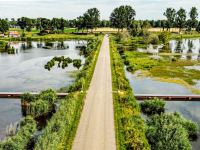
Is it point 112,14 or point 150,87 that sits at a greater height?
point 112,14

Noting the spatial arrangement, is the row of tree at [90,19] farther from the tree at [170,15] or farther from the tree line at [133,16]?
the tree at [170,15]

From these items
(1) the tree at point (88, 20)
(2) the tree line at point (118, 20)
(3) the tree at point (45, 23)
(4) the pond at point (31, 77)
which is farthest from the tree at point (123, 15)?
(4) the pond at point (31, 77)

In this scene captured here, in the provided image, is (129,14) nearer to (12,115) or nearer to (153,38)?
(153,38)

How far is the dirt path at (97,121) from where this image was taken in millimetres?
16484

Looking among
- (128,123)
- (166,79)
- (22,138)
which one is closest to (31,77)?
(22,138)

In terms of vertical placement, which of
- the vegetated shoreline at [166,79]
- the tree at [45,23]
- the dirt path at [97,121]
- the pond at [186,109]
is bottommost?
the pond at [186,109]

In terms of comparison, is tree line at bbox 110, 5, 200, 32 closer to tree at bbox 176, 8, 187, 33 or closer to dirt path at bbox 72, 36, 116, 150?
tree at bbox 176, 8, 187, 33

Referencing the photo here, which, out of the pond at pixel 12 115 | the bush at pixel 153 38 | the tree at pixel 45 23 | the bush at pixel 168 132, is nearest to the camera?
the bush at pixel 168 132

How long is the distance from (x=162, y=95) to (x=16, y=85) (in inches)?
954

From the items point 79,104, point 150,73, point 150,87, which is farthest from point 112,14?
point 79,104

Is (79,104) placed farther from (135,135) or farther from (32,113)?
(135,135)

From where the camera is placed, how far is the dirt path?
54.1 feet

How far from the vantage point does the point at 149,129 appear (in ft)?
61.7

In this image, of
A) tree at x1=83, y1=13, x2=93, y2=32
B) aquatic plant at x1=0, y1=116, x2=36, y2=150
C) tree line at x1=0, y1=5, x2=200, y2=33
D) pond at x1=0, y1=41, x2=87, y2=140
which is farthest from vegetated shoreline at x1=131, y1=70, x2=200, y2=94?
tree at x1=83, y1=13, x2=93, y2=32
